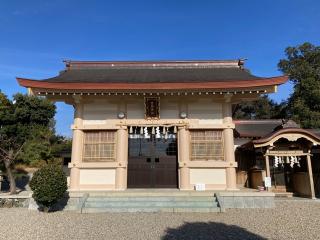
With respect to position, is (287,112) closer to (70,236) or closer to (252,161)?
(252,161)

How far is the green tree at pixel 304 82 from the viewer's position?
87.2ft

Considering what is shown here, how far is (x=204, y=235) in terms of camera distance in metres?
6.09

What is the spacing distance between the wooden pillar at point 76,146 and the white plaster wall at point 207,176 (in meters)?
4.59

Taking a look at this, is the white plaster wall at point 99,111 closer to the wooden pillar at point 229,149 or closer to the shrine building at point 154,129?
the shrine building at point 154,129

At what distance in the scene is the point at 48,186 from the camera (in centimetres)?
871

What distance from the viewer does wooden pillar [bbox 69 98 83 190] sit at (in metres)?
10.9

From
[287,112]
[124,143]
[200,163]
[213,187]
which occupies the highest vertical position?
[287,112]

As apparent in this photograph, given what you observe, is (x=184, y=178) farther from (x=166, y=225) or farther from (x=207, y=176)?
(x=166, y=225)

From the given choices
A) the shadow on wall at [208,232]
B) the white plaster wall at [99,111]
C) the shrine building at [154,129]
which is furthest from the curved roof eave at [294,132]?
the white plaster wall at [99,111]

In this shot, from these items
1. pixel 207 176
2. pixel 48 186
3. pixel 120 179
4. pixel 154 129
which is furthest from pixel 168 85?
pixel 48 186

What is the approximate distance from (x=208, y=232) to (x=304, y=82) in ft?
88.8

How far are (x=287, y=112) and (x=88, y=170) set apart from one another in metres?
28.1

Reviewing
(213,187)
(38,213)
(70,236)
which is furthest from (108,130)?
(70,236)

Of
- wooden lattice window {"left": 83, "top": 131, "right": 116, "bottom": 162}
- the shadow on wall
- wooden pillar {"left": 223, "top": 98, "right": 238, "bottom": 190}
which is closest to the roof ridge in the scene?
wooden pillar {"left": 223, "top": 98, "right": 238, "bottom": 190}
